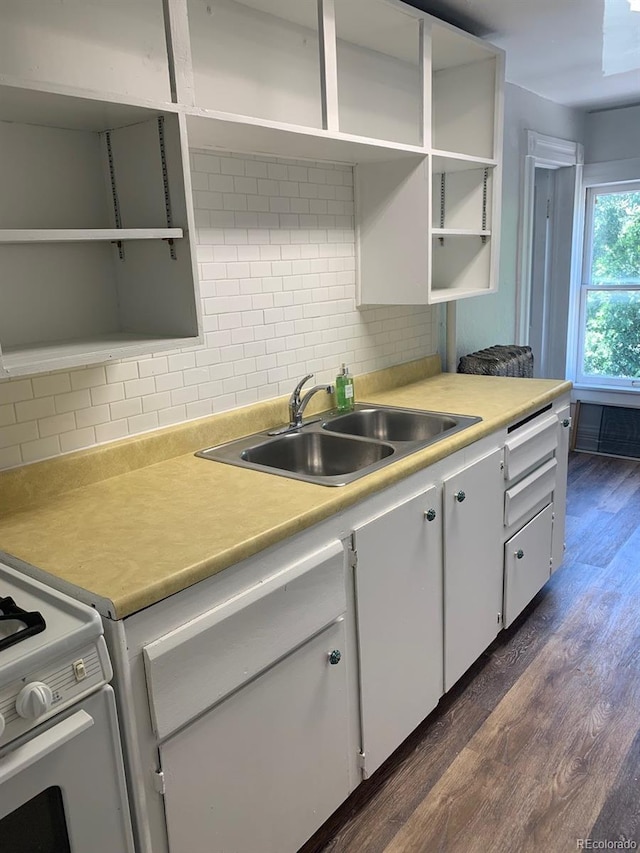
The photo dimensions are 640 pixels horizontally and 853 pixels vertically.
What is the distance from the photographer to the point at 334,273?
8.41 ft

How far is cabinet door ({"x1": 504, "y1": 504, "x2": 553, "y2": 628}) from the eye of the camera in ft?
8.23

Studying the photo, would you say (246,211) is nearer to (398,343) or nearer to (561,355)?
(398,343)

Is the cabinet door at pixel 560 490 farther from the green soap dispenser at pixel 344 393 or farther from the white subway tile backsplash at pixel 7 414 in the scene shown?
the white subway tile backsplash at pixel 7 414

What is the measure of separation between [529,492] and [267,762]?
1.53 m

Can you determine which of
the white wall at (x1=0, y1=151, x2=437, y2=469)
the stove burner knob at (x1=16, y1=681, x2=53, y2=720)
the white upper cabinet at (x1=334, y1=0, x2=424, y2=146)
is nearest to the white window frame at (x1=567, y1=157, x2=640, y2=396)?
the white upper cabinet at (x1=334, y1=0, x2=424, y2=146)

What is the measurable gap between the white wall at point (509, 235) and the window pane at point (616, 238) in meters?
0.89

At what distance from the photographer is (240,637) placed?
1.37 m

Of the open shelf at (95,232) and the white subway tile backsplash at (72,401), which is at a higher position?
the open shelf at (95,232)

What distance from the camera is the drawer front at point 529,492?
7.99 ft

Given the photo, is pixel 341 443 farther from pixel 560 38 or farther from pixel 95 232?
pixel 560 38

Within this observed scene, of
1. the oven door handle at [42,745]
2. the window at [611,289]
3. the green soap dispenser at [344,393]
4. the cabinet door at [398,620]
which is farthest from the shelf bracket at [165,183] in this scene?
the window at [611,289]

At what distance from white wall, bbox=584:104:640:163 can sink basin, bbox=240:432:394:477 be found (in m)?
3.63

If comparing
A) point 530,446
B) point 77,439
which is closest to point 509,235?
point 530,446

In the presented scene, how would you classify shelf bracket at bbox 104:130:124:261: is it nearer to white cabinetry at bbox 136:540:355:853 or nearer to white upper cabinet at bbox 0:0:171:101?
white upper cabinet at bbox 0:0:171:101
